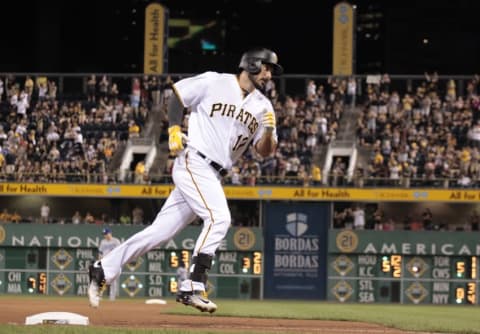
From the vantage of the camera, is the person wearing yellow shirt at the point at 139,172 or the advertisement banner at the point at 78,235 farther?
the person wearing yellow shirt at the point at 139,172

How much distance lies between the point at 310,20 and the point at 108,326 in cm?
4968

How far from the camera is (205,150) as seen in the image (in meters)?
10.8

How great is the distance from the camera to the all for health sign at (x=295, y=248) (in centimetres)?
3441

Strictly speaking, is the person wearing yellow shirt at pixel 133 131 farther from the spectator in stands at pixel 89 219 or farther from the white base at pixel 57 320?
the white base at pixel 57 320

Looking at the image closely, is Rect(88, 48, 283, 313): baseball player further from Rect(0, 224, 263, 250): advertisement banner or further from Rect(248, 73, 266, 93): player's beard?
Rect(0, 224, 263, 250): advertisement banner

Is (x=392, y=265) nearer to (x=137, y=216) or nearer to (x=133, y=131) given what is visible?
(x=137, y=216)

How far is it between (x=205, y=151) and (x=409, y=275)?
24097 millimetres

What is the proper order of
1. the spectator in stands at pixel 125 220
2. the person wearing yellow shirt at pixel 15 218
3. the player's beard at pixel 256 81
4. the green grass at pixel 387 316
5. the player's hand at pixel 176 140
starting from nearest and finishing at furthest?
the player's hand at pixel 176 140
the player's beard at pixel 256 81
the green grass at pixel 387 316
the person wearing yellow shirt at pixel 15 218
the spectator in stands at pixel 125 220

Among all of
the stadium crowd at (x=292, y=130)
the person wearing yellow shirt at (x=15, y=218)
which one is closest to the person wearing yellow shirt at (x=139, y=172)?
the stadium crowd at (x=292, y=130)

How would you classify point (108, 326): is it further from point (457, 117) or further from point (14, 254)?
point (457, 117)

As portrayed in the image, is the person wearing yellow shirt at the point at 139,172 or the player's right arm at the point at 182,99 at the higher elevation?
the person wearing yellow shirt at the point at 139,172

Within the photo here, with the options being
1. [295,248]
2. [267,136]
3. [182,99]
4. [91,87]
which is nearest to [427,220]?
[295,248]

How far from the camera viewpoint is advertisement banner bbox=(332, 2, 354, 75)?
42000 mm

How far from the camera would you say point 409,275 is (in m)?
34.0
